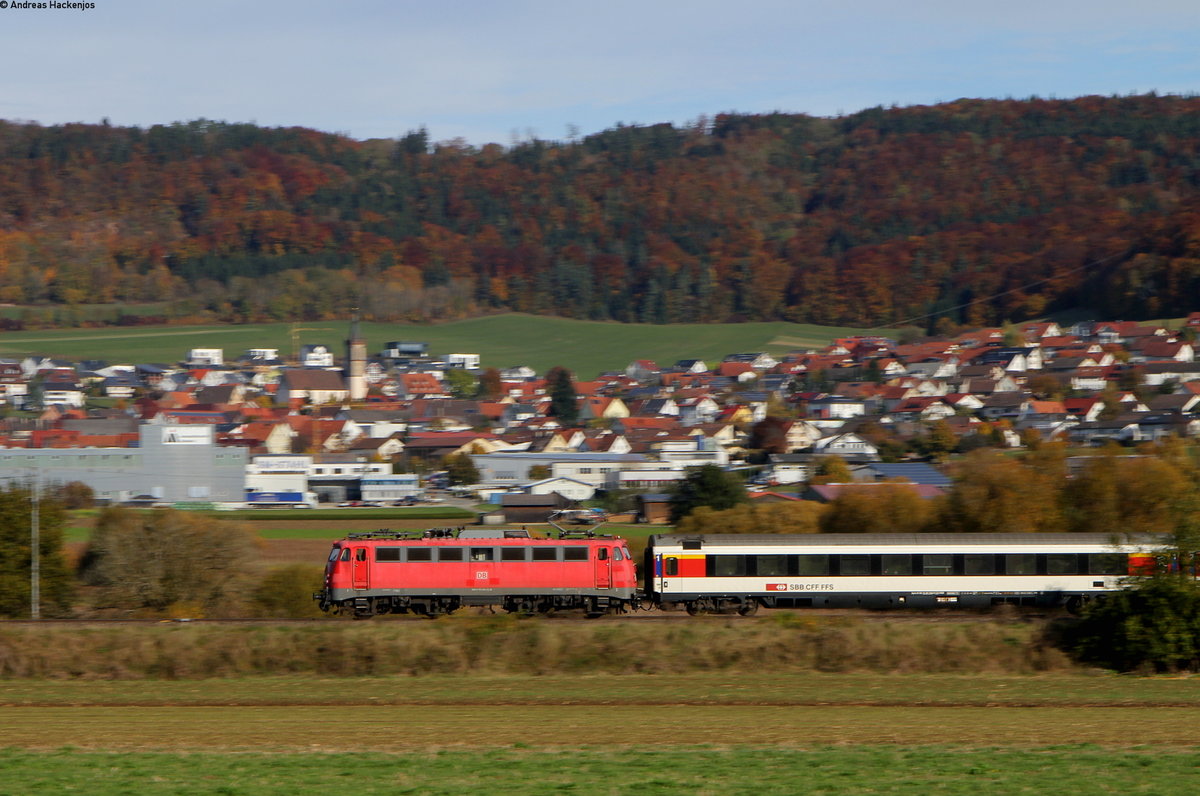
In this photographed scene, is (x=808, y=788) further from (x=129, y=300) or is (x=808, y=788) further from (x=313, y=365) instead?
(x=129, y=300)

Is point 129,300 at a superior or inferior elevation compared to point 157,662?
superior

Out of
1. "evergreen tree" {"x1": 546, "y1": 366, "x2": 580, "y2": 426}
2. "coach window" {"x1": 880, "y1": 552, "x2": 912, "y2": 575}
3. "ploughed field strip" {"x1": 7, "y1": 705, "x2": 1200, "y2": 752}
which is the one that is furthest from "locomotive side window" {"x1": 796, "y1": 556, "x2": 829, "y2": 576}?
"evergreen tree" {"x1": 546, "y1": 366, "x2": 580, "y2": 426}

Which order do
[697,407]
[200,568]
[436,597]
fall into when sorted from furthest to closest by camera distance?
[697,407] → [200,568] → [436,597]

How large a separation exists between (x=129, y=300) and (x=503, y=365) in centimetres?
6307

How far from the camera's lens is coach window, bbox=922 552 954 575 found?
33.5m

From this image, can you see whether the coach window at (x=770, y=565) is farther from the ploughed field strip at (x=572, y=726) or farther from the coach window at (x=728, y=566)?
the ploughed field strip at (x=572, y=726)

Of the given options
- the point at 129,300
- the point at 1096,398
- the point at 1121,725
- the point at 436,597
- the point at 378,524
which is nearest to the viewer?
the point at 1121,725

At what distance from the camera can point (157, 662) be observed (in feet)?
89.6

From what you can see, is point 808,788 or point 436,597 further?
point 436,597

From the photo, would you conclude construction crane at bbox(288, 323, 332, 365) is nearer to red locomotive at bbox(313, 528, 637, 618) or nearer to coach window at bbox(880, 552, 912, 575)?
red locomotive at bbox(313, 528, 637, 618)

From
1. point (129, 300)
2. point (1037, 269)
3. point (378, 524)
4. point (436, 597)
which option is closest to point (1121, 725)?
point (436, 597)

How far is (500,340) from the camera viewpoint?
612 feet

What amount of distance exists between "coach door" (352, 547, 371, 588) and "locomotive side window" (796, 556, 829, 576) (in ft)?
37.1

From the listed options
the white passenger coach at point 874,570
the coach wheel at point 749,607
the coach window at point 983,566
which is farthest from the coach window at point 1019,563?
the coach wheel at point 749,607
